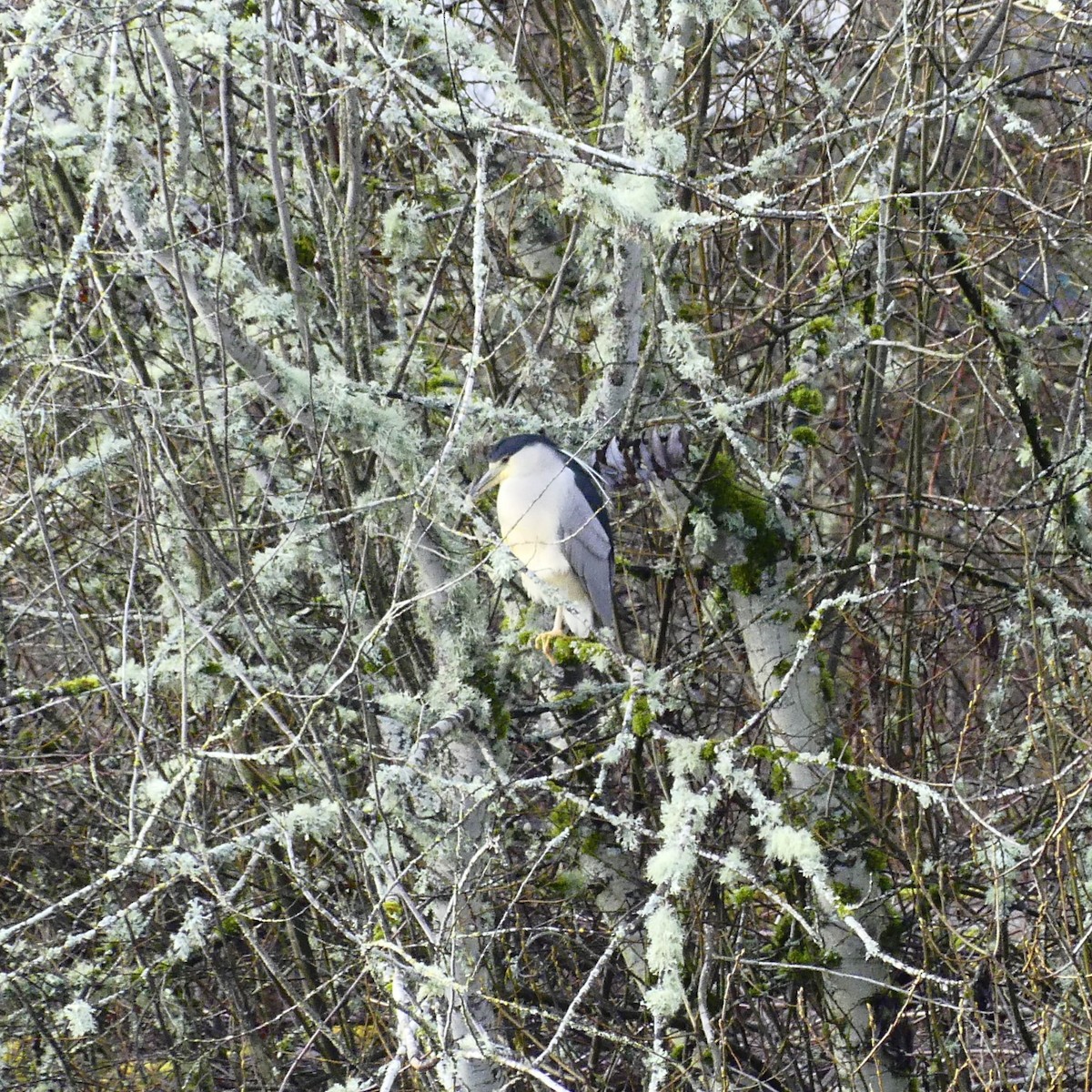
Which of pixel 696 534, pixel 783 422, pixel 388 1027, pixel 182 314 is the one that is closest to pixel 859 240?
pixel 783 422

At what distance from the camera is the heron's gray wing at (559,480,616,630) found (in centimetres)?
392

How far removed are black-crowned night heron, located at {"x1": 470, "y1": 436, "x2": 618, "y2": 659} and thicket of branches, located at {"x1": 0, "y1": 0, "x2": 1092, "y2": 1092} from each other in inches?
5.9

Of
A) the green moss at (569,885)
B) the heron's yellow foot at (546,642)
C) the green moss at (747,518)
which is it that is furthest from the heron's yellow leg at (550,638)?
the green moss at (569,885)

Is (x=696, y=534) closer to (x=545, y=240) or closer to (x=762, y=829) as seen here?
(x=762, y=829)

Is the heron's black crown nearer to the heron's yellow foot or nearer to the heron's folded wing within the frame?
the heron's folded wing

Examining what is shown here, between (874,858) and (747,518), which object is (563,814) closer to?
(874,858)

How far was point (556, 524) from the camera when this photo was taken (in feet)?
12.9

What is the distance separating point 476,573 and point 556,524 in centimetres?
52

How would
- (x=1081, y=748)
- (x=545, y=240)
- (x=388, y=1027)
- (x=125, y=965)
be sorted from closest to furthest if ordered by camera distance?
1. (x=1081, y=748)
2. (x=388, y=1027)
3. (x=125, y=965)
4. (x=545, y=240)

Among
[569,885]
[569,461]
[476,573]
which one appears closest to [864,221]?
[569,461]

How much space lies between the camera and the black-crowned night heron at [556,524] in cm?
368

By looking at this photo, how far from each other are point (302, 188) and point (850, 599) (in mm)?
2078

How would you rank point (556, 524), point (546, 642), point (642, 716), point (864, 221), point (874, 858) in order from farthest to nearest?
1. point (556, 524)
2. point (546, 642)
3. point (874, 858)
4. point (864, 221)
5. point (642, 716)

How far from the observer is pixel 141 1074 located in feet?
10.7
